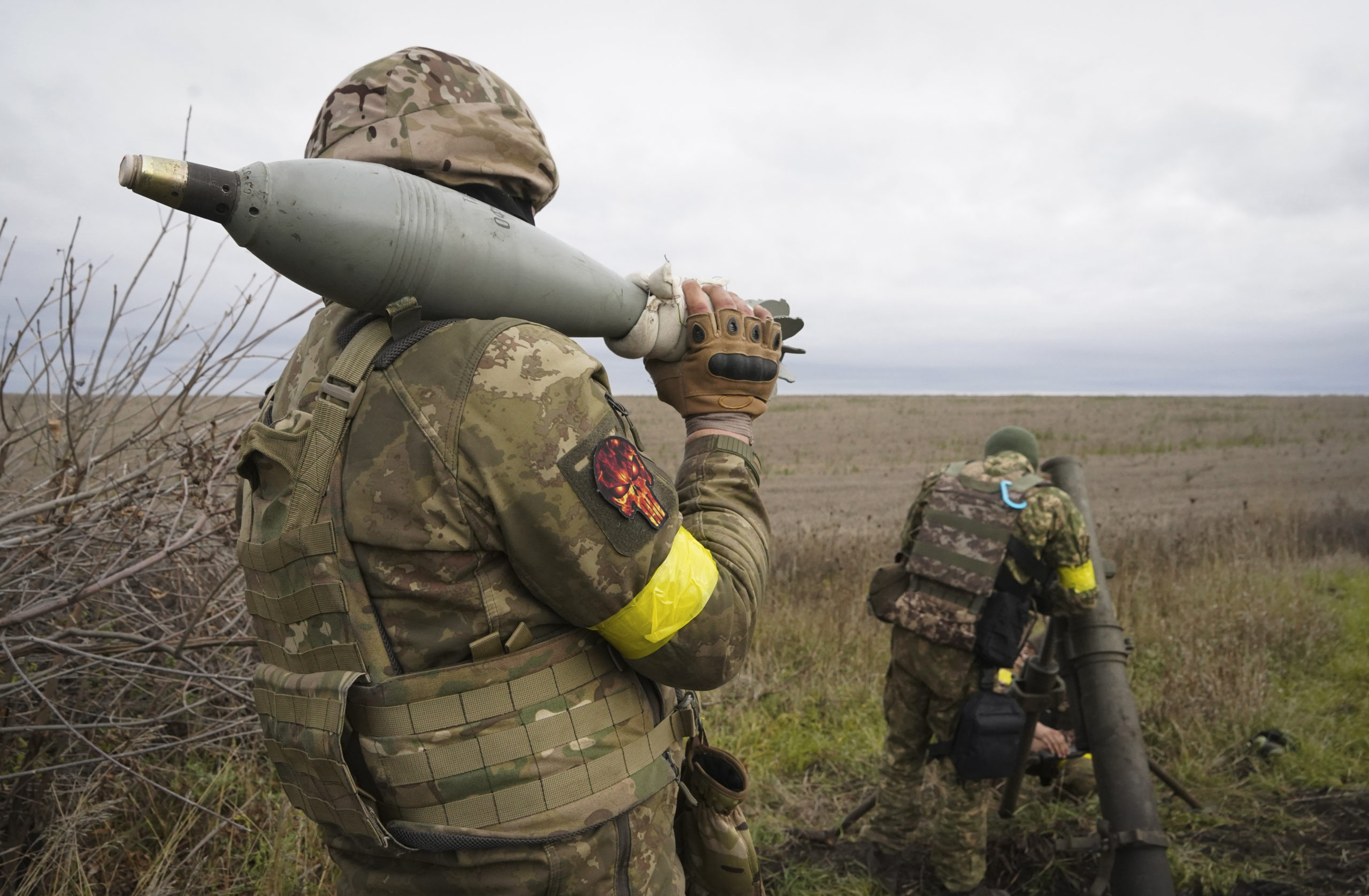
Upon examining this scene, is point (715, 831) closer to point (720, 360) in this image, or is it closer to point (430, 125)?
point (720, 360)

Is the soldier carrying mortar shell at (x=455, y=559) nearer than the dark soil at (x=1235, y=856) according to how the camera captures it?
Yes

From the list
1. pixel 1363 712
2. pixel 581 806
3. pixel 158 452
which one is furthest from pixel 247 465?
pixel 1363 712

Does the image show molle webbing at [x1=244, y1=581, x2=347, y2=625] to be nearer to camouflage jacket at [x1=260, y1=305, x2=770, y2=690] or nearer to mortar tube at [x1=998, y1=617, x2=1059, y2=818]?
camouflage jacket at [x1=260, y1=305, x2=770, y2=690]

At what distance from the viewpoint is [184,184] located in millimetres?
1140

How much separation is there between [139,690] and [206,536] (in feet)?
4.45

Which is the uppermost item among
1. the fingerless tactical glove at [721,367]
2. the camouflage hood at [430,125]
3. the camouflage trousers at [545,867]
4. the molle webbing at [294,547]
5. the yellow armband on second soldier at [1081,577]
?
the camouflage hood at [430,125]

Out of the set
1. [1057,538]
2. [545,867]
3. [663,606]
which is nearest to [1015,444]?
[1057,538]

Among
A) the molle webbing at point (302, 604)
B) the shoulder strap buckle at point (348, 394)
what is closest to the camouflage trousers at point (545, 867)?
the molle webbing at point (302, 604)

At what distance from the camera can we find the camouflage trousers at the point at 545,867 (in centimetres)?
130

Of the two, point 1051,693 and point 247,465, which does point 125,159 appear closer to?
point 247,465

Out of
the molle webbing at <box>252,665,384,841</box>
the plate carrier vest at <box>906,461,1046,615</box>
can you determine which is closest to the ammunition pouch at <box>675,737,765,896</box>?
the molle webbing at <box>252,665,384,841</box>

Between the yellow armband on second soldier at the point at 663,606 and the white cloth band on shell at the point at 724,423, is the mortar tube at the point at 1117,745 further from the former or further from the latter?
the yellow armband on second soldier at the point at 663,606

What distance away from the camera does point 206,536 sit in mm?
2572

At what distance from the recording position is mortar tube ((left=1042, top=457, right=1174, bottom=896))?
338 centimetres
